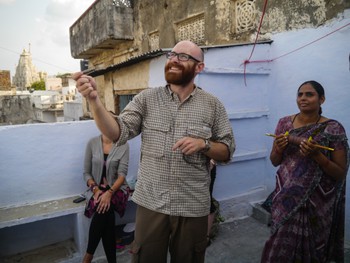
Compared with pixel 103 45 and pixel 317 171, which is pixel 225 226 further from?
pixel 103 45

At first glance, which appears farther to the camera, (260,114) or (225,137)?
(260,114)

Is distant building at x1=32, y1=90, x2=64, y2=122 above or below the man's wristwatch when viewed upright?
below

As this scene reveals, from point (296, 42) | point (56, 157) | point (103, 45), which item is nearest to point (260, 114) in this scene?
point (296, 42)

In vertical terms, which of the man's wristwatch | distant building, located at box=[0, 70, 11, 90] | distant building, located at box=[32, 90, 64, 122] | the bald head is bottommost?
distant building, located at box=[32, 90, 64, 122]

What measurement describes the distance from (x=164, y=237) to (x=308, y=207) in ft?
4.28

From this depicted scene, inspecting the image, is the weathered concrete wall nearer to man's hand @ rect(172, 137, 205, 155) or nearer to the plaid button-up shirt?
the plaid button-up shirt

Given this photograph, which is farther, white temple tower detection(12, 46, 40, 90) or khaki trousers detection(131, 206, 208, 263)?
white temple tower detection(12, 46, 40, 90)

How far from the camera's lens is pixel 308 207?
237 centimetres

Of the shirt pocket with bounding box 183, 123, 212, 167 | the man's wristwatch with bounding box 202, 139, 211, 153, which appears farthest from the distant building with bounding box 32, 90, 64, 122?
the man's wristwatch with bounding box 202, 139, 211, 153

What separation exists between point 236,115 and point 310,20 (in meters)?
1.68

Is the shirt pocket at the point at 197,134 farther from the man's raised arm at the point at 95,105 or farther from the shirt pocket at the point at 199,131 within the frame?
the man's raised arm at the point at 95,105

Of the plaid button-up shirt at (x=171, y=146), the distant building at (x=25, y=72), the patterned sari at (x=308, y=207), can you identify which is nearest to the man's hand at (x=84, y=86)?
the plaid button-up shirt at (x=171, y=146)

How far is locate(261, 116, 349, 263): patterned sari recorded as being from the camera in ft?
7.78

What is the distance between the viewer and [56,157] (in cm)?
355
